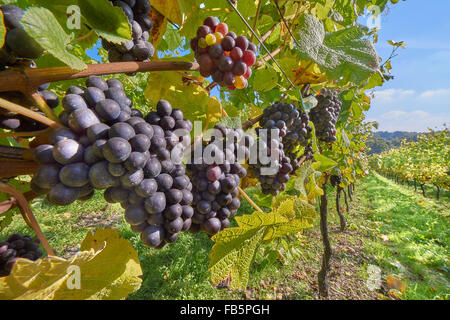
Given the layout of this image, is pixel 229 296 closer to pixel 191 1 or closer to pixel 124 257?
pixel 124 257

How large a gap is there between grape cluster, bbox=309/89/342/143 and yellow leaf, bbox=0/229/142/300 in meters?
1.71

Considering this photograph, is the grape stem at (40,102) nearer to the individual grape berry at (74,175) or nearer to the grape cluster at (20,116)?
the grape cluster at (20,116)

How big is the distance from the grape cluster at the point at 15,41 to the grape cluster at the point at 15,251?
3.81 ft

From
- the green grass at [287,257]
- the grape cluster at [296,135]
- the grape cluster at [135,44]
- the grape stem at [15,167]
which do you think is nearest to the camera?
the grape stem at [15,167]

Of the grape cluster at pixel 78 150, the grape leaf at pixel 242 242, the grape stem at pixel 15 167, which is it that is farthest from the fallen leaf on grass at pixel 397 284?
the grape stem at pixel 15 167

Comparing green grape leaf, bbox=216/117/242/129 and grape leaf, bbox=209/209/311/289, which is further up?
green grape leaf, bbox=216/117/242/129

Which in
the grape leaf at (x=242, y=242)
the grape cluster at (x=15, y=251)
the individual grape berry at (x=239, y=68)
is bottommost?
the grape cluster at (x=15, y=251)

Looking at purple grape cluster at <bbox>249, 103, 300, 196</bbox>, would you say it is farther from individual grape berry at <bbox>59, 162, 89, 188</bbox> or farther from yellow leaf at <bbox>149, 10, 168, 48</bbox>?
individual grape berry at <bbox>59, 162, 89, 188</bbox>

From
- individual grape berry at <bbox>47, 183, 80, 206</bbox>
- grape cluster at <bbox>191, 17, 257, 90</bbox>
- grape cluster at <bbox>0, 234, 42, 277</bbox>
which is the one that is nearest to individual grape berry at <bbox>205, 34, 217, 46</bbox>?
grape cluster at <bbox>191, 17, 257, 90</bbox>

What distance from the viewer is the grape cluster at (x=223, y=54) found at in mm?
800

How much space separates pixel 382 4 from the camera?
1.46 metres

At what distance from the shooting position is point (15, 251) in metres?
1.26

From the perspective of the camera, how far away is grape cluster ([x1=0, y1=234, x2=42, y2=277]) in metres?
1.16
